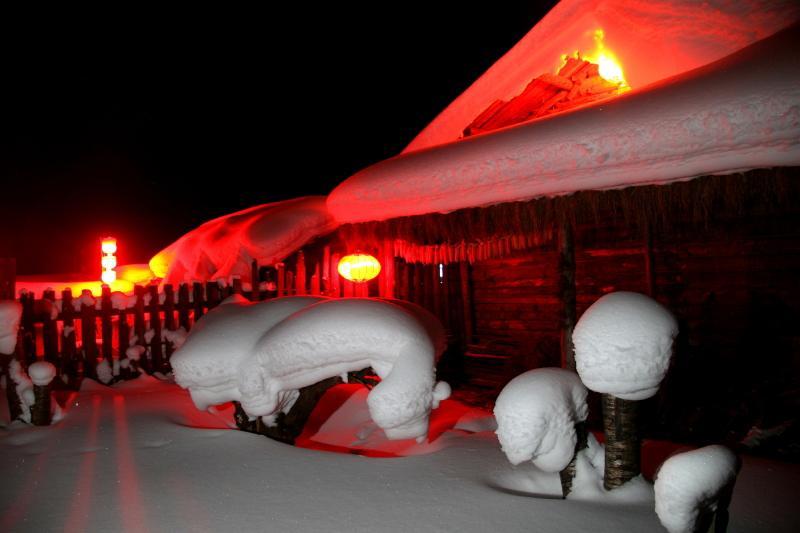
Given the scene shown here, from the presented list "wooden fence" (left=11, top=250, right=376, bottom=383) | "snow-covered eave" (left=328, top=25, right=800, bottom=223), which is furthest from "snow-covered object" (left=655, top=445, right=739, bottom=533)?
"wooden fence" (left=11, top=250, right=376, bottom=383)

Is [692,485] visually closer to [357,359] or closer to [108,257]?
[357,359]

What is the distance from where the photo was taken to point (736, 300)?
7.38 meters

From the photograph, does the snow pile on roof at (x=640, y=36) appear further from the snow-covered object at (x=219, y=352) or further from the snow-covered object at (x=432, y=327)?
the snow-covered object at (x=219, y=352)

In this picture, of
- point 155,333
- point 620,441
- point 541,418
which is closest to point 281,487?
point 541,418

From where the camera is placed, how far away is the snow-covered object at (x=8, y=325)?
5.30m

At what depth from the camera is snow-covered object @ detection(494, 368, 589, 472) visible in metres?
3.06

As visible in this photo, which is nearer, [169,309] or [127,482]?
[127,482]

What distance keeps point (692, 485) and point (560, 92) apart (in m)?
6.85

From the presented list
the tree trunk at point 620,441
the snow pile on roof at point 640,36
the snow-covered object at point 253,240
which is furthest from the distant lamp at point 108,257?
the tree trunk at point 620,441

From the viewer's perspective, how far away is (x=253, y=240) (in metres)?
9.94

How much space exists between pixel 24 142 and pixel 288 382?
27.7m

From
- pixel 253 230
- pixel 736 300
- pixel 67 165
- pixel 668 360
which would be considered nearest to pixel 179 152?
pixel 67 165

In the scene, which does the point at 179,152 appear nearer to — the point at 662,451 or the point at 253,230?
the point at 253,230

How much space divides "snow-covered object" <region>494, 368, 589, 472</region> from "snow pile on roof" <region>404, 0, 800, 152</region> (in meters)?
5.37
